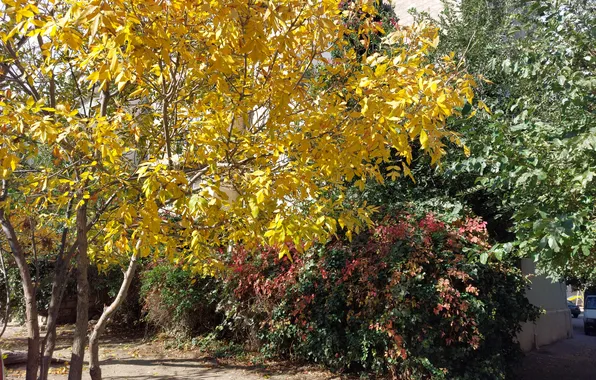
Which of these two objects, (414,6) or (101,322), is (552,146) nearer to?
(101,322)

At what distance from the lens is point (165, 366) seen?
8.81m

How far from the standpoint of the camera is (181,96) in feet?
19.1

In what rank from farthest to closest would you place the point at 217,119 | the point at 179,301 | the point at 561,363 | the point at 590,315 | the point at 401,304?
the point at 590,315, the point at 561,363, the point at 179,301, the point at 401,304, the point at 217,119

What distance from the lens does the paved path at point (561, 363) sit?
9.22m

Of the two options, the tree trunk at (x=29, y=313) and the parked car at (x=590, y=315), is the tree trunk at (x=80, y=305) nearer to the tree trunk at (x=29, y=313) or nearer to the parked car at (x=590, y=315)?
the tree trunk at (x=29, y=313)

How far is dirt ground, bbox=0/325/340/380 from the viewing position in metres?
8.05

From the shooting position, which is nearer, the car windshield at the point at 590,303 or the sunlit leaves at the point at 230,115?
the sunlit leaves at the point at 230,115

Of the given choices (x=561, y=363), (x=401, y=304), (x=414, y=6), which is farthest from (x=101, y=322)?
(x=414, y=6)

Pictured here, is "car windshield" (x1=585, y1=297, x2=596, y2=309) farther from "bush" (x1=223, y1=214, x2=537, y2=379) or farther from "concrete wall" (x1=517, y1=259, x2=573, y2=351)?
"bush" (x1=223, y1=214, x2=537, y2=379)

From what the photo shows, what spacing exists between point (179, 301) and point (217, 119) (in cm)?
638

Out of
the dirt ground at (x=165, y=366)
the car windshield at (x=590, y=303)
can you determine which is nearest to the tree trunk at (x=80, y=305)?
the dirt ground at (x=165, y=366)

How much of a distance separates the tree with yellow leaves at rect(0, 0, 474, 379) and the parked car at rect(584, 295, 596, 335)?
681 inches

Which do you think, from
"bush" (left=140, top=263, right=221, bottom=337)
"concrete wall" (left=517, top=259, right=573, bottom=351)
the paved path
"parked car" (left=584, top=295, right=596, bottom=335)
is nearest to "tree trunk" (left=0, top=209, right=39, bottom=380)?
"bush" (left=140, top=263, right=221, bottom=337)

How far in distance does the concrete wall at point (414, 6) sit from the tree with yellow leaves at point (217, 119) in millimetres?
9541
